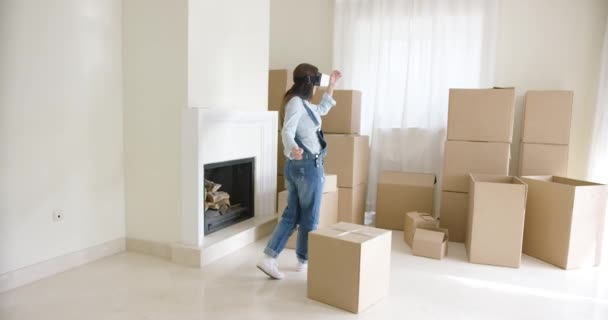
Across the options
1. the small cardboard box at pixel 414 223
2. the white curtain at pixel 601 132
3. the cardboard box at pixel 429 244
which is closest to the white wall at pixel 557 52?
the white curtain at pixel 601 132

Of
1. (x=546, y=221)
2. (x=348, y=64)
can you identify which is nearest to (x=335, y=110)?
(x=348, y=64)

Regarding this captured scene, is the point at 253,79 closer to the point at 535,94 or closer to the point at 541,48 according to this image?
the point at 535,94

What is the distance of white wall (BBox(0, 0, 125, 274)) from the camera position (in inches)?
94.1

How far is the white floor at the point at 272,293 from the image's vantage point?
2.27 metres

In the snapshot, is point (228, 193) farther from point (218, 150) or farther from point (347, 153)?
point (347, 153)

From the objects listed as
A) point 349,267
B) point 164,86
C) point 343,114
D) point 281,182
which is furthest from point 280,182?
point 349,267

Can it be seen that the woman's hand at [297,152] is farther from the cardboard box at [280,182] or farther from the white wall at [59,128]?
the cardboard box at [280,182]

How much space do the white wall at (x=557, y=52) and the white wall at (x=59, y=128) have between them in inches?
128

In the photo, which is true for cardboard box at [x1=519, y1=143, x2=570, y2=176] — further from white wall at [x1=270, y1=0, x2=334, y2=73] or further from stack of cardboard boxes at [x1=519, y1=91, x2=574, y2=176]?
white wall at [x1=270, y1=0, x2=334, y2=73]

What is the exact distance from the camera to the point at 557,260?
10.1 feet

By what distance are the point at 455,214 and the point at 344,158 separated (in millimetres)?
1039

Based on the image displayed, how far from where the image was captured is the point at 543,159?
12.0ft

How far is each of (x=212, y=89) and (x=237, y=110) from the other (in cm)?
32

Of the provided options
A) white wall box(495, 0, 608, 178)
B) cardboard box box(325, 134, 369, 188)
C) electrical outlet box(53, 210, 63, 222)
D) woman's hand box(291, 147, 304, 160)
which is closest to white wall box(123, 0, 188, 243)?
electrical outlet box(53, 210, 63, 222)
